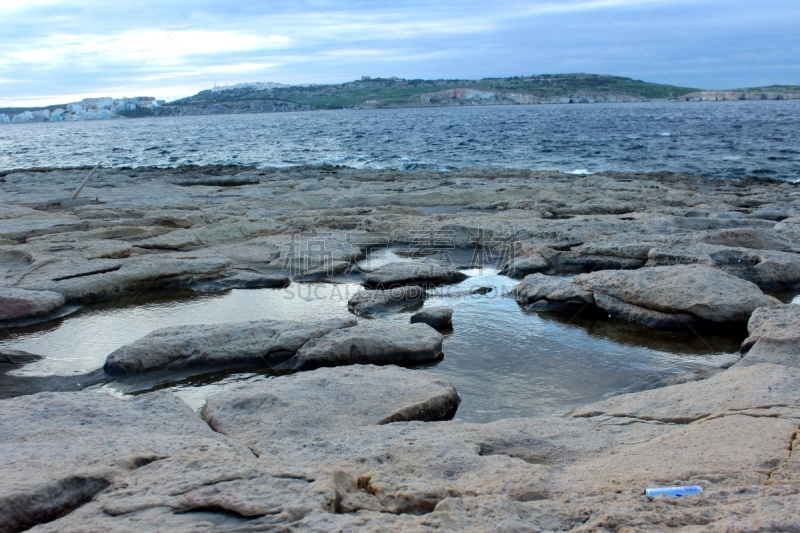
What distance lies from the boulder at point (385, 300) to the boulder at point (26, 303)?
3.08 meters

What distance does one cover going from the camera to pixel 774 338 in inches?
199

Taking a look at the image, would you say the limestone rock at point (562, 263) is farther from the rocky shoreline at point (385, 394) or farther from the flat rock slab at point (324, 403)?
the flat rock slab at point (324, 403)

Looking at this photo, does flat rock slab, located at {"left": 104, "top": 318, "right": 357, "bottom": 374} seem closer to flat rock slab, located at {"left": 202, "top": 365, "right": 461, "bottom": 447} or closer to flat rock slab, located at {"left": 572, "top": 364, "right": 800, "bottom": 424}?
flat rock slab, located at {"left": 202, "top": 365, "right": 461, "bottom": 447}

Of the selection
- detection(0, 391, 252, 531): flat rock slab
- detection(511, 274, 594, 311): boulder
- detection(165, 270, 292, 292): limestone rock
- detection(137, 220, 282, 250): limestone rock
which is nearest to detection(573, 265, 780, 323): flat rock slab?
detection(511, 274, 594, 311): boulder

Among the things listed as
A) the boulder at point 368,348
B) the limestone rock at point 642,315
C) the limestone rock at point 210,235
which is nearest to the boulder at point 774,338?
the limestone rock at point 642,315

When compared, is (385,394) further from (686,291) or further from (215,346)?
(686,291)

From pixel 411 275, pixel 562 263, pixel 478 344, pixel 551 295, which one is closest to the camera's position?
pixel 478 344

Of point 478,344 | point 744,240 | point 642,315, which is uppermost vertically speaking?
point 744,240

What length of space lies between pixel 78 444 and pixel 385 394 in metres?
1.90

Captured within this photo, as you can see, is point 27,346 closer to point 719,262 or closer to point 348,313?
point 348,313

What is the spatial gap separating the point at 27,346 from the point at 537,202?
30.4 feet

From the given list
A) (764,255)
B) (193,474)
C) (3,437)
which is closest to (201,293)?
(3,437)

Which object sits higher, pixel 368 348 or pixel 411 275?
pixel 411 275

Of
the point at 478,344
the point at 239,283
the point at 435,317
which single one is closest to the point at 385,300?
the point at 435,317
